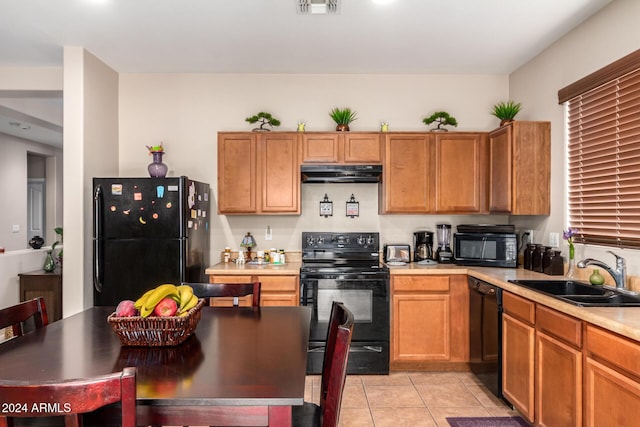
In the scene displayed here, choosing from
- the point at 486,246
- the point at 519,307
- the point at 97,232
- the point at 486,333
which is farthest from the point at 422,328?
the point at 97,232

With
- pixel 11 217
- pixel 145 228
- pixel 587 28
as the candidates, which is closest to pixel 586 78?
pixel 587 28

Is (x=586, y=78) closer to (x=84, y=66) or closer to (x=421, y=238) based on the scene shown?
(x=421, y=238)

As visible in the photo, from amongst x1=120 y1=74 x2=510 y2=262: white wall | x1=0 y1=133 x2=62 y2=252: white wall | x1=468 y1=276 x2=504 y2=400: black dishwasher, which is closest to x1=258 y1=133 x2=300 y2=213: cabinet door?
x1=120 y1=74 x2=510 y2=262: white wall

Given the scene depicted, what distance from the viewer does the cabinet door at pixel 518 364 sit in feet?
8.01

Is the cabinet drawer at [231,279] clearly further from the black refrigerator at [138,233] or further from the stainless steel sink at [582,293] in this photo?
the stainless steel sink at [582,293]

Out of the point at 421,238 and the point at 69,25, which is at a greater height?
the point at 69,25

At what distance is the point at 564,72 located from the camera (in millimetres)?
3156

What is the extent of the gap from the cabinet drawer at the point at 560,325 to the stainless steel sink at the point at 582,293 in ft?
0.29

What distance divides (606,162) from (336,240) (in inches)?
88.1

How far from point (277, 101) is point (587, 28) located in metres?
2.60

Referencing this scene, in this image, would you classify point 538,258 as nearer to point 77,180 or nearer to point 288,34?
point 288,34

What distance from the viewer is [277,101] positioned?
407cm

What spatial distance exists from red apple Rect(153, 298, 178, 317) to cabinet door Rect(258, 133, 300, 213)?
2.24 m

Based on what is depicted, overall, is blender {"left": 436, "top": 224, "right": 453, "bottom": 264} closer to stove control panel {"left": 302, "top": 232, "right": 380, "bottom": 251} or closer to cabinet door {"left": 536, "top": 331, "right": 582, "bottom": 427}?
stove control panel {"left": 302, "top": 232, "right": 380, "bottom": 251}
